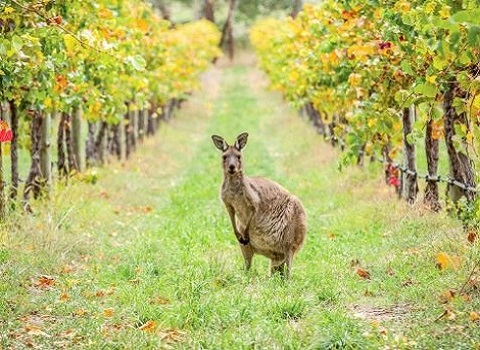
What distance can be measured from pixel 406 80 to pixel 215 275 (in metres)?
3.84

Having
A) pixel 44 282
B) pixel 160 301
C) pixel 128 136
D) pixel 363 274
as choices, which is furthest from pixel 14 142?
pixel 128 136

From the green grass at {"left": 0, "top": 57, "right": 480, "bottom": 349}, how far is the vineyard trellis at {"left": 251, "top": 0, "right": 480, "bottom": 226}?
2.50 feet

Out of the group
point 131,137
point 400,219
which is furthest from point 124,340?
point 131,137

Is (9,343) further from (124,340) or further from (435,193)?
(435,193)

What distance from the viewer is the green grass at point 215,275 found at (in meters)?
6.64

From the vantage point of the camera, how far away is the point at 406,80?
10633 millimetres

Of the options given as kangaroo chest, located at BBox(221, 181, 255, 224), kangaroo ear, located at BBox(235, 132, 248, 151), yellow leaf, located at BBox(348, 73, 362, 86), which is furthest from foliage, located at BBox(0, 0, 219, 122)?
yellow leaf, located at BBox(348, 73, 362, 86)

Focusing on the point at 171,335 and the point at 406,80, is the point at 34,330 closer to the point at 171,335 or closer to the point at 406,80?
the point at 171,335

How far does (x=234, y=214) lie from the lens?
889cm

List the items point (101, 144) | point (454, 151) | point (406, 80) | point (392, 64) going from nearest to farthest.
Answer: point (392, 64)
point (454, 151)
point (406, 80)
point (101, 144)

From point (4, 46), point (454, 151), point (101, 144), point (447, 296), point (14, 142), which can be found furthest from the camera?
point (101, 144)

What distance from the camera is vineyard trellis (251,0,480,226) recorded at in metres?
6.64

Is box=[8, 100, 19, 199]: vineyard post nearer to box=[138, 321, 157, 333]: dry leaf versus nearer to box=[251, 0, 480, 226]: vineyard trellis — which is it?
box=[251, 0, 480, 226]: vineyard trellis

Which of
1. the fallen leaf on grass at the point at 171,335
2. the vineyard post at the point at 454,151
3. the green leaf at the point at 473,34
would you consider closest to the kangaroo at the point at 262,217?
the fallen leaf on grass at the point at 171,335
